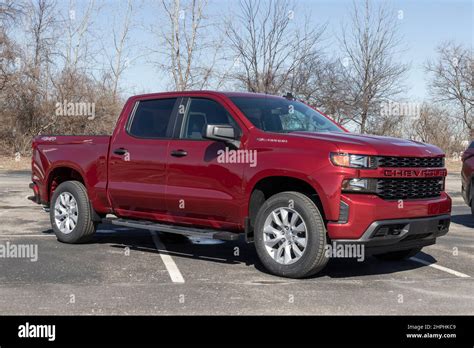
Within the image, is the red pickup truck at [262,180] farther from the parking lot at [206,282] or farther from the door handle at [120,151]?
the parking lot at [206,282]

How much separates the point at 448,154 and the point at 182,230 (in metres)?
35.8

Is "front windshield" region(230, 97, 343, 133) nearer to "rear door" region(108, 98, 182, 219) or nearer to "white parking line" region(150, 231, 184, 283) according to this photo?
"rear door" region(108, 98, 182, 219)

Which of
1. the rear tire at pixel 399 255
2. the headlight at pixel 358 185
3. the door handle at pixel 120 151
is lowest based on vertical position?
the rear tire at pixel 399 255

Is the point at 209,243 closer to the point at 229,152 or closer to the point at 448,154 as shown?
the point at 229,152

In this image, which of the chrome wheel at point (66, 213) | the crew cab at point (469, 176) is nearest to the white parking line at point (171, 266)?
the chrome wheel at point (66, 213)

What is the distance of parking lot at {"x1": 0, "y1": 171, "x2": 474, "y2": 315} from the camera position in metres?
5.37

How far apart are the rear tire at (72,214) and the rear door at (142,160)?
0.55m

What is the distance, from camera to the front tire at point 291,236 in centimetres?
627

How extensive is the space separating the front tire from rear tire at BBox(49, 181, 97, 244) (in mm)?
2794

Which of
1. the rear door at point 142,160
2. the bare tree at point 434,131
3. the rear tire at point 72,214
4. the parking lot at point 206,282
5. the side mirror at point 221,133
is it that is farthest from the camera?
the bare tree at point 434,131

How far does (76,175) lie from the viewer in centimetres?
891

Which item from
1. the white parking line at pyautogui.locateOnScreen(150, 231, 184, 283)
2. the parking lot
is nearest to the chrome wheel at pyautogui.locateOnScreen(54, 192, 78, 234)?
the parking lot
